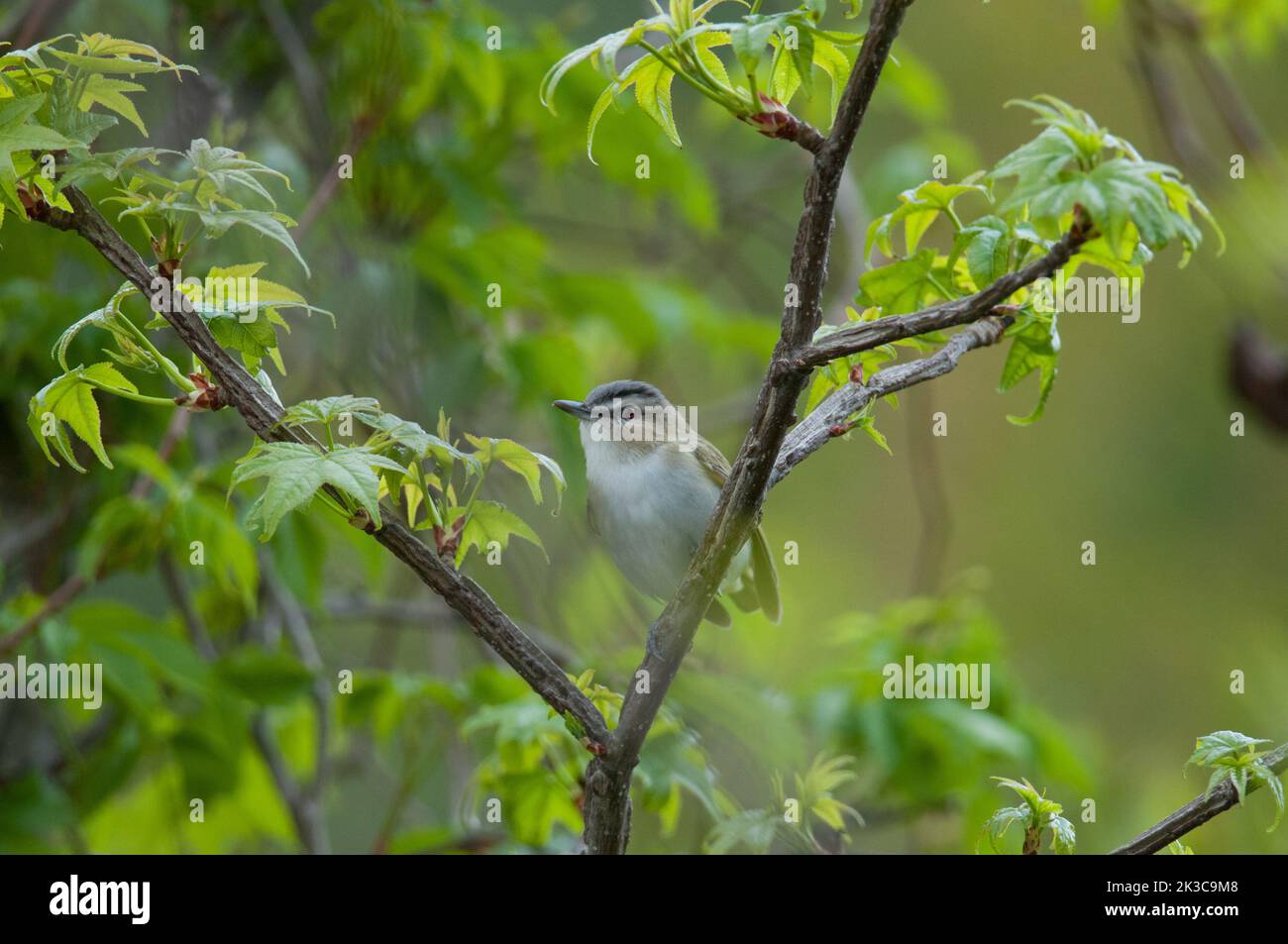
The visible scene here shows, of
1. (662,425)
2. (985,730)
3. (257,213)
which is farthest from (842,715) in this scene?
(257,213)

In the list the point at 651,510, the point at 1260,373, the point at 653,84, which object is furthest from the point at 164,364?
the point at 1260,373

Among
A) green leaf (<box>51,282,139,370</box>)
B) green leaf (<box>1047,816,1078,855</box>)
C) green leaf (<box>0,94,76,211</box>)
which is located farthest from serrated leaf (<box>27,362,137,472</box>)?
green leaf (<box>1047,816,1078,855</box>)

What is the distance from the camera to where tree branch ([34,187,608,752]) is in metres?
1.43

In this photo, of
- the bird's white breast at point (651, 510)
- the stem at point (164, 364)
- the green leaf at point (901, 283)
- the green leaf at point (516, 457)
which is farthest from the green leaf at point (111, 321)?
the bird's white breast at point (651, 510)

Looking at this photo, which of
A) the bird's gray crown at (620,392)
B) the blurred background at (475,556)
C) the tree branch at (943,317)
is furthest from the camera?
the bird's gray crown at (620,392)

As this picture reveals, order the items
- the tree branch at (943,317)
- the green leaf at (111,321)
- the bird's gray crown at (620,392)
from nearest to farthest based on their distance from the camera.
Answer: the tree branch at (943,317), the green leaf at (111,321), the bird's gray crown at (620,392)

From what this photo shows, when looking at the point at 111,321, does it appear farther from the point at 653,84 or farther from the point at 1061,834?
the point at 1061,834

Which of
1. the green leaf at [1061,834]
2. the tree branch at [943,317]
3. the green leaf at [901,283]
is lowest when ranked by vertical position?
the green leaf at [1061,834]

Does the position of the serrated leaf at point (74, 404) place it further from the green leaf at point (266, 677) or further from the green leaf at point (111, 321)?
the green leaf at point (266, 677)

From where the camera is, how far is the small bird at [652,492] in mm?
3027

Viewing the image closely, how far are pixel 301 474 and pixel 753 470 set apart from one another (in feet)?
1.68

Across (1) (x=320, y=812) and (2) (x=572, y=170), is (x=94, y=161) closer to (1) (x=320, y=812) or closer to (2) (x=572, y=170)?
(1) (x=320, y=812)

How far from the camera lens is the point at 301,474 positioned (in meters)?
1.34

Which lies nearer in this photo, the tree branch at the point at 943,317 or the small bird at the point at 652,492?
the tree branch at the point at 943,317
